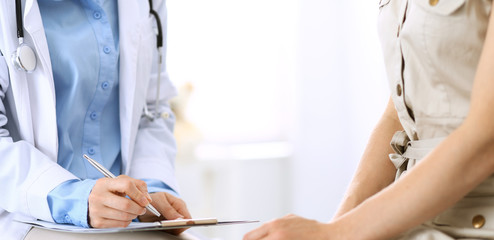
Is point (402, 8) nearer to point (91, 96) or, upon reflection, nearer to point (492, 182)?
point (492, 182)

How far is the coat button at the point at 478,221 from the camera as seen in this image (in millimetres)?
871

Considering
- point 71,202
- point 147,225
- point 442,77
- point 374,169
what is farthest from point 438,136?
point 71,202

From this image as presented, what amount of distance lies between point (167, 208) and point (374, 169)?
42cm

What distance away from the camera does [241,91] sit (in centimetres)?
358

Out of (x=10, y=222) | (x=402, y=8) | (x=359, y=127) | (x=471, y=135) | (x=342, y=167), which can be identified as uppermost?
(x=402, y=8)

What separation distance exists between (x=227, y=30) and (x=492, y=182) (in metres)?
2.72

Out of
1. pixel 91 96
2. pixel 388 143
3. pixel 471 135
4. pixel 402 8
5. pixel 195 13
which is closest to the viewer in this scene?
pixel 471 135

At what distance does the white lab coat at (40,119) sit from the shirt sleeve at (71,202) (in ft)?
0.04

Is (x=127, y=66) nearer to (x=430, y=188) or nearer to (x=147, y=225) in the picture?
(x=147, y=225)

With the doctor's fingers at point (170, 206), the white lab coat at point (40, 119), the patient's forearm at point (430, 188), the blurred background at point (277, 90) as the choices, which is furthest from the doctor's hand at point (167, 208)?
the blurred background at point (277, 90)

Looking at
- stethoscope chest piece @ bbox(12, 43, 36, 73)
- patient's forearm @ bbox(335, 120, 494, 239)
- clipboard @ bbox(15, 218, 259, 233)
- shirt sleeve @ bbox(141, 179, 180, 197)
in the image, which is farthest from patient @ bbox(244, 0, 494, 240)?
stethoscope chest piece @ bbox(12, 43, 36, 73)

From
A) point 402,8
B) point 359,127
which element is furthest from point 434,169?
point 359,127

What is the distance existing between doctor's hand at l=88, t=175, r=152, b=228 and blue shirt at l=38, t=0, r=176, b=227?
0.22m

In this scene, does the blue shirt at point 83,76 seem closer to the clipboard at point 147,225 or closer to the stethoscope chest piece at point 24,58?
the stethoscope chest piece at point 24,58
